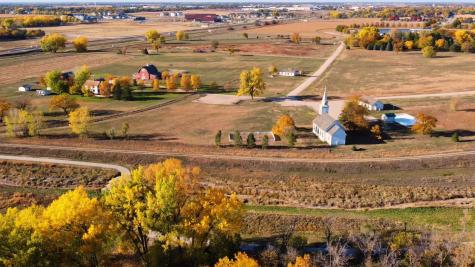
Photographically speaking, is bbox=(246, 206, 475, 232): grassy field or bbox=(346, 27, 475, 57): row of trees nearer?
bbox=(246, 206, 475, 232): grassy field

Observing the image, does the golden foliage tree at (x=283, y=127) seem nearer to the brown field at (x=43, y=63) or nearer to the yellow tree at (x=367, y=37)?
the brown field at (x=43, y=63)

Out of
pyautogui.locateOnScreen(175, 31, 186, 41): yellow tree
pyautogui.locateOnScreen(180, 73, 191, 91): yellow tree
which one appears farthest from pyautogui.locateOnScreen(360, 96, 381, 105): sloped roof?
pyautogui.locateOnScreen(175, 31, 186, 41): yellow tree

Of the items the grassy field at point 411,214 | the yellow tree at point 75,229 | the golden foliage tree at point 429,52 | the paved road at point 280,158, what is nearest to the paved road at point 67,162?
the paved road at point 280,158

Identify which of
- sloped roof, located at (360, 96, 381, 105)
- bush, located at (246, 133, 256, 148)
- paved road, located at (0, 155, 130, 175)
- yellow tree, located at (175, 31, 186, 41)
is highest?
yellow tree, located at (175, 31, 186, 41)

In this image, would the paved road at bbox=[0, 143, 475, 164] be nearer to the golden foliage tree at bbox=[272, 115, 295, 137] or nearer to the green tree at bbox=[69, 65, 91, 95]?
the golden foliage tree at bbox=[272, 115, 295, 137]

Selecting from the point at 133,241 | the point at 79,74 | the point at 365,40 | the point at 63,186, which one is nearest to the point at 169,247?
the point at 133,241

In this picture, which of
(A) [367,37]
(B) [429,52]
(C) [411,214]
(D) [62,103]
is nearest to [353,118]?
(C) [411,214]
